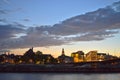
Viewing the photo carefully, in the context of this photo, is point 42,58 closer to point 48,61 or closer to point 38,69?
point 48,61

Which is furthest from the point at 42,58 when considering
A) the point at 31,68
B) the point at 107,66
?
the point at 107,66

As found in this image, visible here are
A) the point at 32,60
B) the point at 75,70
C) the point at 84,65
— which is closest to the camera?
the point at 75,70

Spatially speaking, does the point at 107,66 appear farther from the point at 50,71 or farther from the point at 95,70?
the point at 50,71

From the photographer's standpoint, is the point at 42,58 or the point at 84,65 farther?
the point at 42,58

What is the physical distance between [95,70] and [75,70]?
18.3ft

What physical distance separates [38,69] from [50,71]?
3.66 metres

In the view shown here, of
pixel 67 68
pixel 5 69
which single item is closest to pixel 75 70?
pixel 67 68

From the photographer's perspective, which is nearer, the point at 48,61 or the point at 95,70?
the point at 95,70

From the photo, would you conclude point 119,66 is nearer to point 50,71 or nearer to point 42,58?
point 50,71

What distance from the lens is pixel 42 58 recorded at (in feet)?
368

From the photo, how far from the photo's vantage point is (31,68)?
91000 mm

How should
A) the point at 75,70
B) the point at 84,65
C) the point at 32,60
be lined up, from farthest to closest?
1. the point at 32,60
2. the point at 84,65
3. the point at 75,70

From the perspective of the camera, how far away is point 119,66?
9412cm

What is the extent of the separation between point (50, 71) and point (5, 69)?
1423 centimetres
